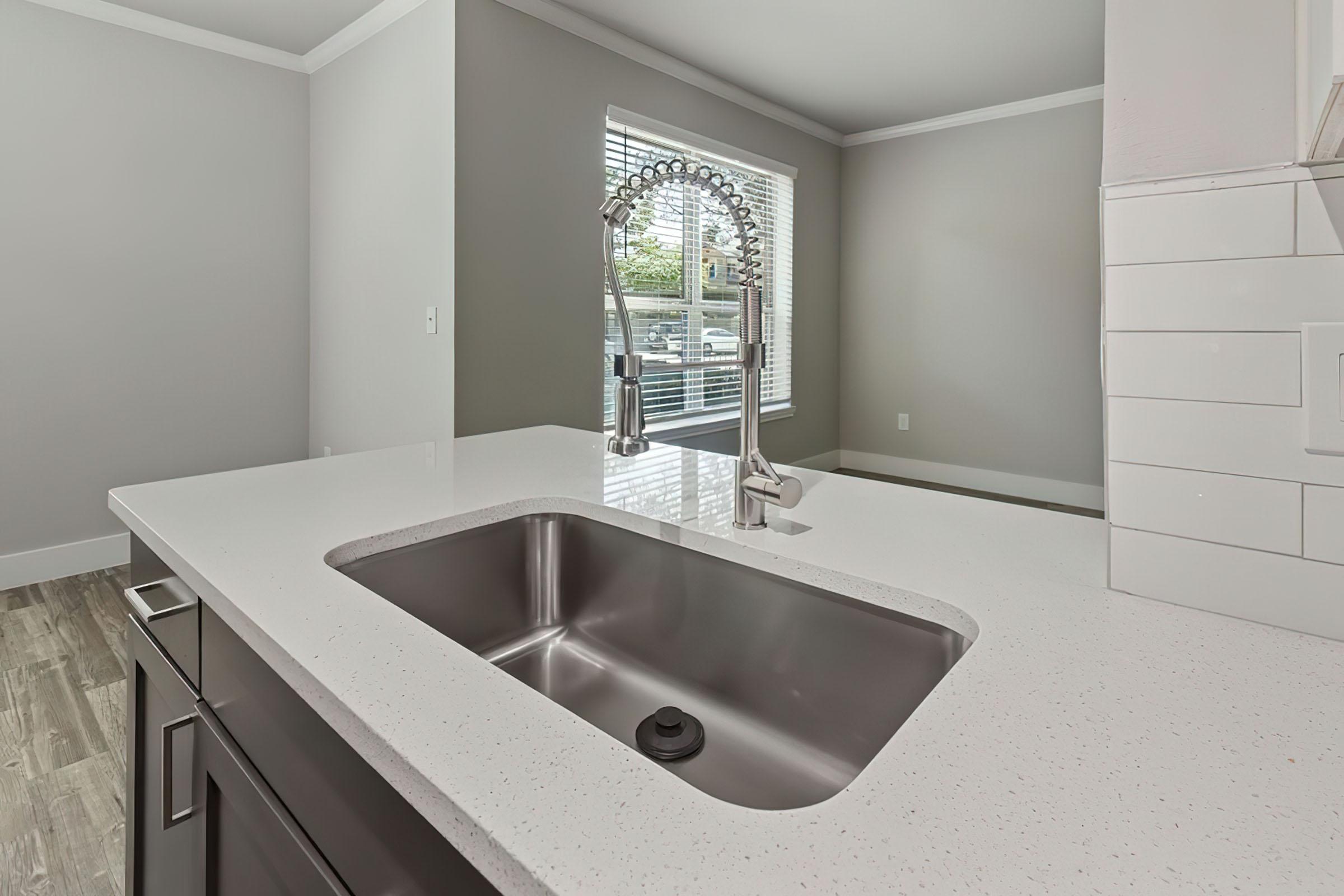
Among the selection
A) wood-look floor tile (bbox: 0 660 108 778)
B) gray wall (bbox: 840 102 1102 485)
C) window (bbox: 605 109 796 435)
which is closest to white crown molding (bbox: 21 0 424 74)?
window (bbox: 605 109 796 435)

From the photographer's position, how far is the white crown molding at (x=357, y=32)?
114 inches

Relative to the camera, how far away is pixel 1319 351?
20.6 inches

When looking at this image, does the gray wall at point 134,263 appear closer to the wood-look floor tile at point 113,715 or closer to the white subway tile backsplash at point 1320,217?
the wood-look floor tile at point 113,715

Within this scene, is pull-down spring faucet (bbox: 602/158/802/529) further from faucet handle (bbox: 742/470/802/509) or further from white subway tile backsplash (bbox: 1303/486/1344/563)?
white subway tile backsplash (bbox: 1303/486/1344/563)

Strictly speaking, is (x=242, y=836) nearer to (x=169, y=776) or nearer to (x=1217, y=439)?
(x=169, y=776)

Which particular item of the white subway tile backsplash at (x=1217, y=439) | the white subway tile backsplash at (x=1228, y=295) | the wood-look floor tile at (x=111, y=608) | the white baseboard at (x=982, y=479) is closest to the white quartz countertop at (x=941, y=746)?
the white subway tile backsplash at (x=1217, y=439)

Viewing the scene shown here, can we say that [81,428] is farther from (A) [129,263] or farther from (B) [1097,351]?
(B) [1097,351]

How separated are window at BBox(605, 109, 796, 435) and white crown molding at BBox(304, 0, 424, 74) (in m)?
1.00

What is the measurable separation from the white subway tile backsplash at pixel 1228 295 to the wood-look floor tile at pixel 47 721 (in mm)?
2445

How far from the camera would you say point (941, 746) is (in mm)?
432

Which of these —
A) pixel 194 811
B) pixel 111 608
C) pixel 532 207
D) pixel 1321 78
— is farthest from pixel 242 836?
pixel 532 207

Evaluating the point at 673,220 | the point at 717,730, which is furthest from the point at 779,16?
the point at 717,730

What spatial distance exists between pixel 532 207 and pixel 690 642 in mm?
2610

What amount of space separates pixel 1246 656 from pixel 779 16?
3.32 metres
